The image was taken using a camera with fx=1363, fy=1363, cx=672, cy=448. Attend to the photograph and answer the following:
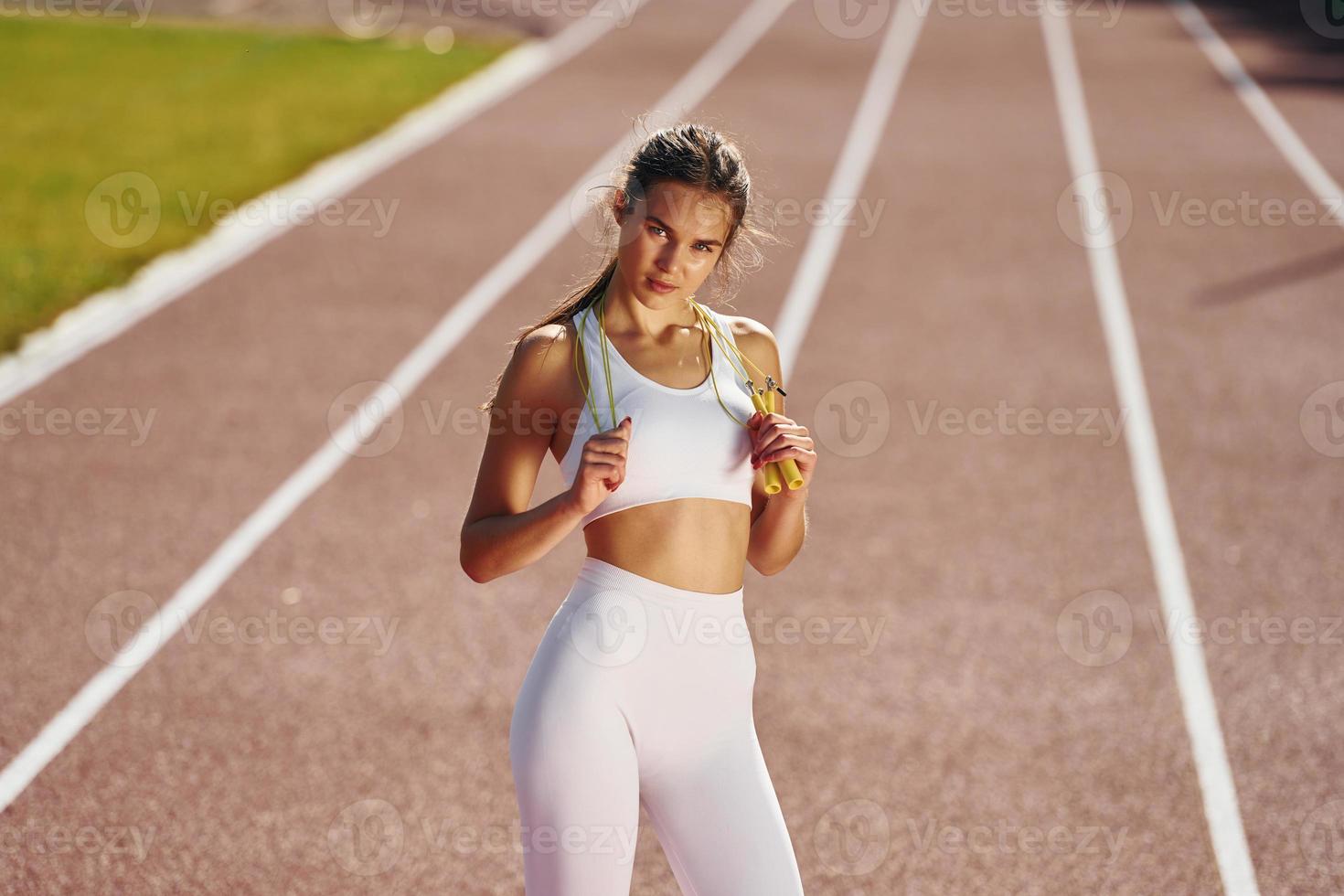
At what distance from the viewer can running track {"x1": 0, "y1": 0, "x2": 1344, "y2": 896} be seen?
4.66m

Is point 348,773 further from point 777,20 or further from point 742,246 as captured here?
point 777,20

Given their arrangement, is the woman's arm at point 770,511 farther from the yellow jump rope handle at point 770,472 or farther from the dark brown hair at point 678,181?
the dark brown hair at point 678,181

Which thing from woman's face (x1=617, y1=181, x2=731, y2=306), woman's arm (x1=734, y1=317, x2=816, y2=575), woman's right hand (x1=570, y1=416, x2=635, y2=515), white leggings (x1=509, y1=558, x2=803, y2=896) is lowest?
white leggings (x1=509, y1=558, x2=803, y2=896)

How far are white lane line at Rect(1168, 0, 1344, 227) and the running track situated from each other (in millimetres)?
594

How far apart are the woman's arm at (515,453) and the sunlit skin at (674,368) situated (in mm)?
58

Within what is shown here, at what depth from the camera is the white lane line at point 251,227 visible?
29.7ft

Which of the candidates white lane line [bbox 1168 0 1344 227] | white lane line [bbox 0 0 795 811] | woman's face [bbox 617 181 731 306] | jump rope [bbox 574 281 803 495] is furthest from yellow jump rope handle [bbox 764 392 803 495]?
white lane line [bbox 1168 0 1344 227]

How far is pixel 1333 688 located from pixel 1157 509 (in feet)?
5.91

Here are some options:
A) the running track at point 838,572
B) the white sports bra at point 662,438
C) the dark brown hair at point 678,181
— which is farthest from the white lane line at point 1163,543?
the dark brown hair at point 678,181

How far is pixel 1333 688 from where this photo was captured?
564 cm

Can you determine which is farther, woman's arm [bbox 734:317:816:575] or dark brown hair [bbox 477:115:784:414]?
woman's arm [bbox 734:317:816:575]

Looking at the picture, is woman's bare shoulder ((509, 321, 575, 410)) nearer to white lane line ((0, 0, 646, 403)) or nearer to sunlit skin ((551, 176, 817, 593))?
sunlit skin ((551, 176, 817, 593))

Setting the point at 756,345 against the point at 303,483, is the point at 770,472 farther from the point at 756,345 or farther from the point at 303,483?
the point at 303,483

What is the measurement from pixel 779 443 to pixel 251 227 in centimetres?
1007
